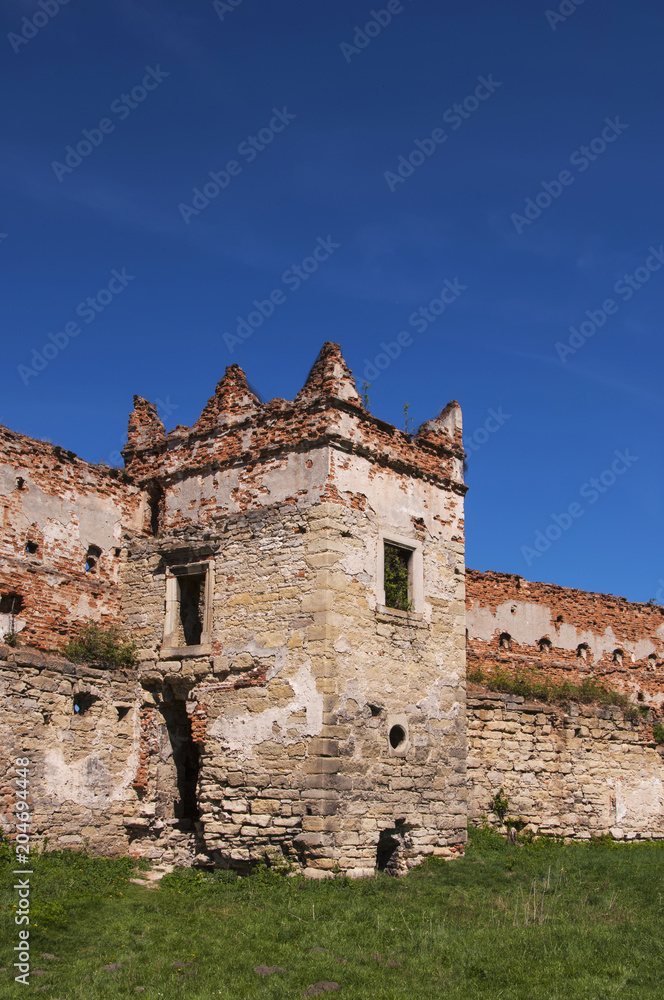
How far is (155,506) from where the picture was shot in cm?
1661

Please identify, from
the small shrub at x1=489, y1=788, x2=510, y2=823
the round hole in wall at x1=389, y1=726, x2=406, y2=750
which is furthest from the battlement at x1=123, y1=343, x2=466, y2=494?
the small shrub at x1=489, y1=788, x2=510, y2=823

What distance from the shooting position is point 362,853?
13047 millimetres

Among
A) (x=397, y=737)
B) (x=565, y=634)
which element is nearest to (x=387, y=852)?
(x=397, y=737)

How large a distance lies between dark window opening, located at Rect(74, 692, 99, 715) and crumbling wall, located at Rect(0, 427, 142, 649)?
1161 mm

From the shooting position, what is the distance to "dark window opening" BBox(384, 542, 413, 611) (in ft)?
48.3

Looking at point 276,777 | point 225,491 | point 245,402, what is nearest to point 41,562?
point 225,491

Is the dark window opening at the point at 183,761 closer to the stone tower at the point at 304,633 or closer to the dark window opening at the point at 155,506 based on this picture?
the stone tower at the point at 304,633

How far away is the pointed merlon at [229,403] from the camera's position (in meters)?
15.5

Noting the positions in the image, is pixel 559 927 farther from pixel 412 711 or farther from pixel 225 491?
pixel 225 491

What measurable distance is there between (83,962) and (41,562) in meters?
7.04

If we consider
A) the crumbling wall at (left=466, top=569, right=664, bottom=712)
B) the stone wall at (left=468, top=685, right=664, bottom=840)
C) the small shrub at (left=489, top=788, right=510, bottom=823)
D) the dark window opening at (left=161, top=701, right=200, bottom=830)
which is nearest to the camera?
the dark window opening at (left=161, top=701, right=200, bottom=830)

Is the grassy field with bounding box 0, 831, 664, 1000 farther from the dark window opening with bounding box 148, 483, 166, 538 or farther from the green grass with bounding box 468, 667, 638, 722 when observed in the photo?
the dark window opening with bounding box 148, 483, 166, 538

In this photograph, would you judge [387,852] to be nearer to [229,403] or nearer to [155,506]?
[155,506]

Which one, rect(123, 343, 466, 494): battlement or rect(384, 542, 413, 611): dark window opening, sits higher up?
rect(123, 343, 466, 494): battlement
